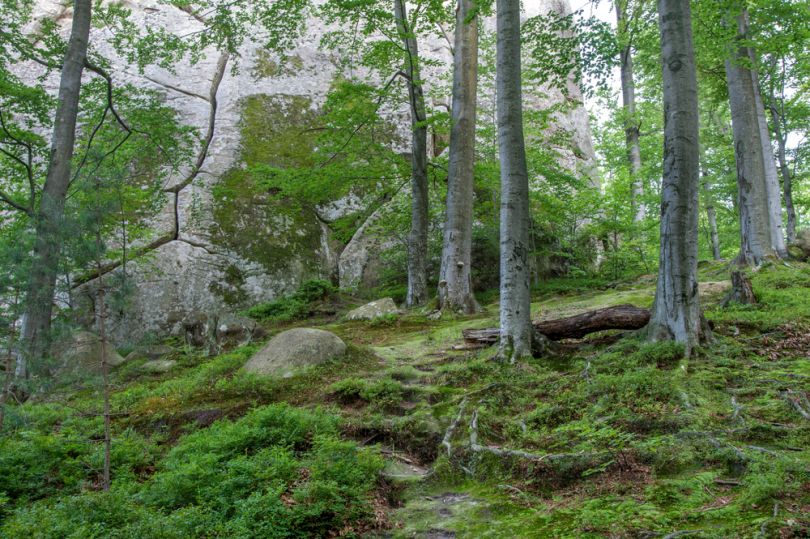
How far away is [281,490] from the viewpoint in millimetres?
3465

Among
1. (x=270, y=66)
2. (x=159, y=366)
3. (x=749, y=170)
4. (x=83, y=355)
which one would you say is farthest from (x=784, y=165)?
(x=83, y=355)

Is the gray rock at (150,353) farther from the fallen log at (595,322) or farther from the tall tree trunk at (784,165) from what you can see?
the tall tree trunk at (784,165)

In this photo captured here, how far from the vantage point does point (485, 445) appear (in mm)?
4309

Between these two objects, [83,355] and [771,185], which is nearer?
[83,355]

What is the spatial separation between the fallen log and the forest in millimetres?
28

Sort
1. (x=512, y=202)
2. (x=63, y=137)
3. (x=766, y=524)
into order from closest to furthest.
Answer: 1. (x=766, y=524)
2. (x=512, y=202)
3. (x=63, y=137)

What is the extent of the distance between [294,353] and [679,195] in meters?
5.21

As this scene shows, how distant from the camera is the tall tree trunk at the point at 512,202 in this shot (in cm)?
648

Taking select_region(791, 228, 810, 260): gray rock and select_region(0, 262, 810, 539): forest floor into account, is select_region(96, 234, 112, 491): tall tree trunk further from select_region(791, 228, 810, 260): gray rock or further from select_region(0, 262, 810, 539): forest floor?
select_region(791, 228, 810, 260): gray rock

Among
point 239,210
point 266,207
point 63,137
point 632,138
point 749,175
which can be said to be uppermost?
point 632,138

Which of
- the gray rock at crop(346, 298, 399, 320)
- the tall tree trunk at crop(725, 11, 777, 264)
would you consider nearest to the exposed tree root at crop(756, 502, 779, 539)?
the gray rock at crop(346, 298, 399, 320)

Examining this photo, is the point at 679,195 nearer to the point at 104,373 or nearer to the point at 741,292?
the point at 741,292

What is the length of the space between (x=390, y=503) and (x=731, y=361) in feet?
12.0

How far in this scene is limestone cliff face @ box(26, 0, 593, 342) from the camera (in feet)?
45.0
